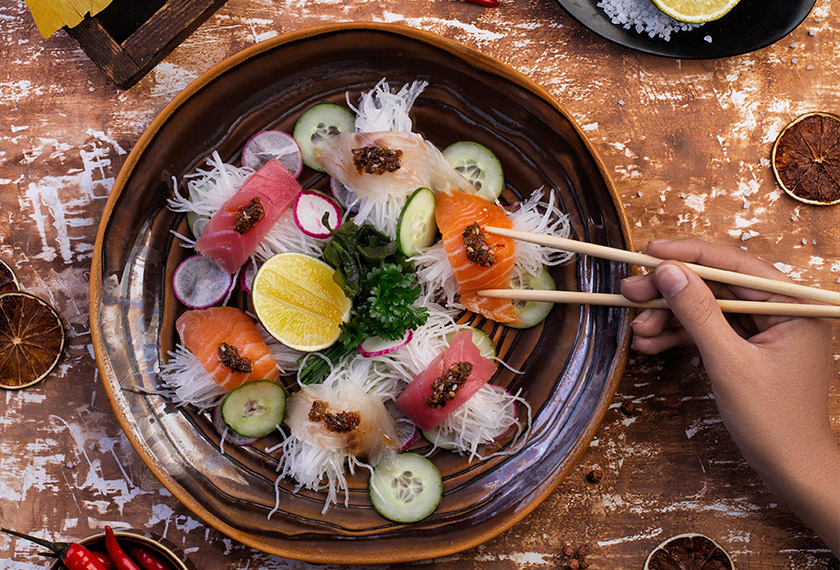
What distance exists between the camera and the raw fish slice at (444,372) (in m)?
2.95

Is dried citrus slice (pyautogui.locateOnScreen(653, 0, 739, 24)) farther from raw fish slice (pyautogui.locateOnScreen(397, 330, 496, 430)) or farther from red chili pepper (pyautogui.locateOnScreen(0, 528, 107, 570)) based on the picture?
red chili pepper (pyautogui.locateOnScreen(0, 528, 107, 570))

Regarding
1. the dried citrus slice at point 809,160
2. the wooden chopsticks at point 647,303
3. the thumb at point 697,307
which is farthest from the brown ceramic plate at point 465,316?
the dried citrus slice at point 809,160

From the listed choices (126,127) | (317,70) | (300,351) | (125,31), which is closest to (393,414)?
(300,351)

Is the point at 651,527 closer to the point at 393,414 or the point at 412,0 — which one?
the point at 393,414

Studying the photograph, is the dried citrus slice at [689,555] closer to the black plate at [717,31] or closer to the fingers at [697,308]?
the fingers at [697,308]

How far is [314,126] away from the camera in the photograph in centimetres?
315

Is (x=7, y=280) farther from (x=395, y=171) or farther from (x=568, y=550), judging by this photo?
(x=568, y=550)

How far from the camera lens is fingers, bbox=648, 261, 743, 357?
2582 mm

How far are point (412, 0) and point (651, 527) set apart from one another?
135 inches

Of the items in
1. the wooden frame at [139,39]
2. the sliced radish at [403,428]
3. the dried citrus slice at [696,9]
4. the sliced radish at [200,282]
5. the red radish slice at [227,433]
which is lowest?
the red radish slice at [227,433]

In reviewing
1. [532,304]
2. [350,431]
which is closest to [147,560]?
[350,431]

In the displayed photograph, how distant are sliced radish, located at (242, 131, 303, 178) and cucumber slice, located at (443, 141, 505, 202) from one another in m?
0.88

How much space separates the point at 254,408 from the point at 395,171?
58.2 inches

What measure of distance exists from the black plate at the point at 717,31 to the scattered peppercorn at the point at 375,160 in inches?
54.1
